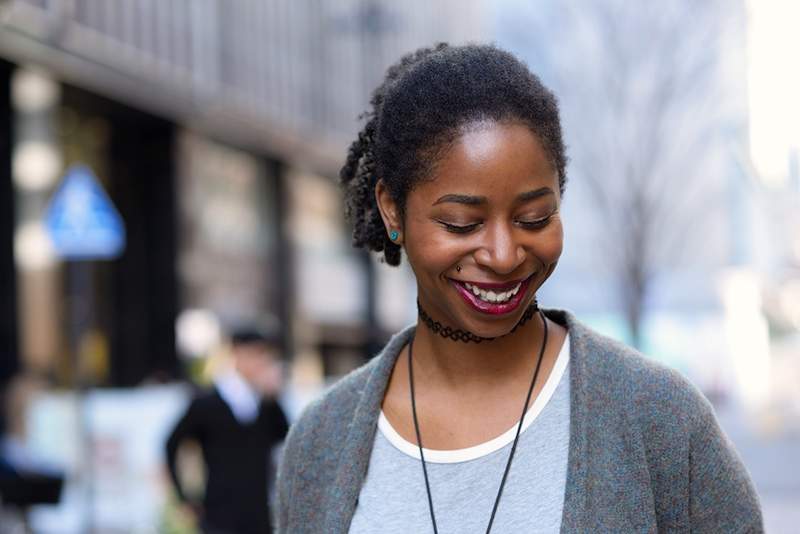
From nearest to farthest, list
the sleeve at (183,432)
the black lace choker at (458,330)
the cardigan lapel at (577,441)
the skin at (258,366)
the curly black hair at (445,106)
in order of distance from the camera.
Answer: the cardigan lapel at (577,441) → the curly black hair at (445,106) → the black lace choker at (458,330) → the sleeve at (183,432) → the skin at (258,366)

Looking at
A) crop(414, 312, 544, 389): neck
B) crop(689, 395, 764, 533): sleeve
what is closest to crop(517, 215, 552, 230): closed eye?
crop(414, 312, 544, 389): neck

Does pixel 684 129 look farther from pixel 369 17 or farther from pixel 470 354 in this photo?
pixel 470 354

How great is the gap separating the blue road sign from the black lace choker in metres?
8.13

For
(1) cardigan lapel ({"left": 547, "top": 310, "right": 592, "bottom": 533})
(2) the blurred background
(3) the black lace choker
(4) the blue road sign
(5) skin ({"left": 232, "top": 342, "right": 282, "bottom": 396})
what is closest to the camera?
(1) cardigan lapel ({"left": 547, "top": 310, "right": 592, "bottom": 533})

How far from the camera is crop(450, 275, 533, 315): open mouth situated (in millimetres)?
2223

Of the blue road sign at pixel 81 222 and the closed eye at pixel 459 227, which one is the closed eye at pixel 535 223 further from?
the blue road sign at pixel 81 222

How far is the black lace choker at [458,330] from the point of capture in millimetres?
2316

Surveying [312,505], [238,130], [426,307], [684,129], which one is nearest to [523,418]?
[426,307]

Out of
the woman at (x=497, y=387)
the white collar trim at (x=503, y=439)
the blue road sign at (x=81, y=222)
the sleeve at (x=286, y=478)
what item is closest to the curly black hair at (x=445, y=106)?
the woman at (x=497, y=387)

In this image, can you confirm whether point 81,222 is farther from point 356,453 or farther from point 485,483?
point 485,483

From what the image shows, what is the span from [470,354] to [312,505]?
0.43 metres

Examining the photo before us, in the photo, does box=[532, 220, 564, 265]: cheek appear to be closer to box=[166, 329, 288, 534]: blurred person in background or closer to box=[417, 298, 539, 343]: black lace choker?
box=[417, 298, 539, 343]: black lace choker

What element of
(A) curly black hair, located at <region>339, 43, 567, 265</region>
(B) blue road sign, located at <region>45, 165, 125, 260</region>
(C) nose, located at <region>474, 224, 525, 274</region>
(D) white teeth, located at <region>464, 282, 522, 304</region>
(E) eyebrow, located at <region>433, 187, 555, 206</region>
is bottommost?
(D) white teeth, located at <region>464, 282, 522, 304</region>

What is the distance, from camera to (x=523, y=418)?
225 cm
